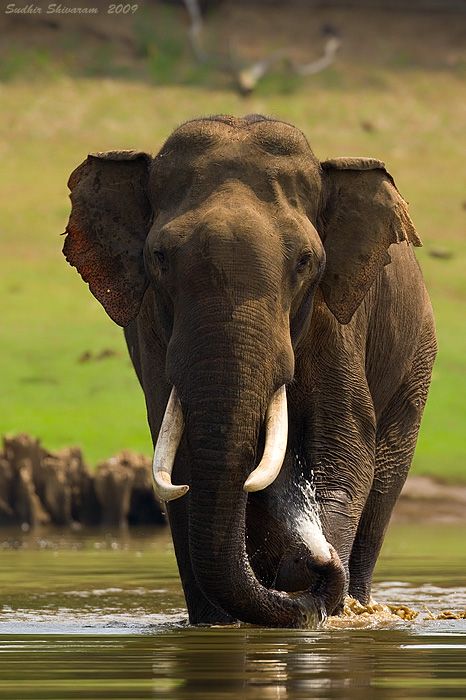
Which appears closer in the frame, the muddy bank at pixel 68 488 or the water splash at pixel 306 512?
the water splash at pixel 306 512

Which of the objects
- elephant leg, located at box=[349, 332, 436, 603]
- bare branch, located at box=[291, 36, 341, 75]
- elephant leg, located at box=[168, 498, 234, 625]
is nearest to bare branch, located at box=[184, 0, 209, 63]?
bare branch, located at box=[291, 36, 341, 75]

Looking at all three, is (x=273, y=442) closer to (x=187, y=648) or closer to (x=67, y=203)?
(x=187, y=648)

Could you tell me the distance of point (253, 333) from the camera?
9.06 metres

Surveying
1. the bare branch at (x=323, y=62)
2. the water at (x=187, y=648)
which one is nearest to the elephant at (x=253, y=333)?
the water at (x=187, y=648)

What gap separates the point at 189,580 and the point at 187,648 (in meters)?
1.64

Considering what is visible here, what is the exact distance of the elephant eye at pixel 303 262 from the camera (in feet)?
31.4

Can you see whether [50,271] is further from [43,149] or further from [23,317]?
[43,149]

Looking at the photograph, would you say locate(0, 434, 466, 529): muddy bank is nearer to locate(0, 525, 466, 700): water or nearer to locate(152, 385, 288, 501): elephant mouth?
locate(0, 525, 466, 700): water

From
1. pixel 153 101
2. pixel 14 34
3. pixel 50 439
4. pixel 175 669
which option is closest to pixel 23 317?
pixel 50 439

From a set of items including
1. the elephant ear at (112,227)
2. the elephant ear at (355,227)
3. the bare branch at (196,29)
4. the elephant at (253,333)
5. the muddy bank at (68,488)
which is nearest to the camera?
the elephant at (253,333)

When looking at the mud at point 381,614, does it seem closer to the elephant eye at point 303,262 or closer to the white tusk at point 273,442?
the white tusk at point 273,442

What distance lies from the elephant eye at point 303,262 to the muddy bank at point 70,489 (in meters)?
11.4

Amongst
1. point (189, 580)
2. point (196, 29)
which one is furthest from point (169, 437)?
point (196, 29)

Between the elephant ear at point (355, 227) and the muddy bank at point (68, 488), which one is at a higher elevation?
the elephant ear at point (355, 227)
